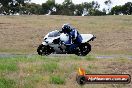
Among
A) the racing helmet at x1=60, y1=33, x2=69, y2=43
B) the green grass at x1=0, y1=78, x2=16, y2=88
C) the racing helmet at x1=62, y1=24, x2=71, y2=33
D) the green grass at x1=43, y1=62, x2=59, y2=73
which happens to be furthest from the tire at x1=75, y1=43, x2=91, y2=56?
the green grass at x1=0, y1=78, x2=16, y2=88

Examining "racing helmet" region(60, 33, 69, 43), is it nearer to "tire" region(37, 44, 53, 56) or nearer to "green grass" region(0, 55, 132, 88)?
"tire" region(37, 44, 53, 56)

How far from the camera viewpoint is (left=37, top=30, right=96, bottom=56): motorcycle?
2356 centimetres

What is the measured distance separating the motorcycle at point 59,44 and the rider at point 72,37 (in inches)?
6.9

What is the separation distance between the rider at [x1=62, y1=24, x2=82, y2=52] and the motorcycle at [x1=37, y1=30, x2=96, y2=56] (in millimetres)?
175

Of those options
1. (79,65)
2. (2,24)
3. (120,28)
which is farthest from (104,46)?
(79,65)

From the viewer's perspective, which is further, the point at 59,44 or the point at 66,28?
the point at 59,44

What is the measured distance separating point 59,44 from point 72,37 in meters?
0.94

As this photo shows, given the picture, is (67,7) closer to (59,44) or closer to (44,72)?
(59,44)

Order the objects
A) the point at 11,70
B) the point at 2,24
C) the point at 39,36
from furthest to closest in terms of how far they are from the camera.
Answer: the point at 2,24 → the point at 39,36 → the point at 11,70

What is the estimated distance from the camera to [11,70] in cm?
1662

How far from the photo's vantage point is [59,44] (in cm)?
2392

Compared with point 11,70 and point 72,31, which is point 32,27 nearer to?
point 72,31

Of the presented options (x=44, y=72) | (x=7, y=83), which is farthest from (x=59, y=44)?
(x=7, y=83)

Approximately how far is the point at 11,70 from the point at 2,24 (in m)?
41.4
